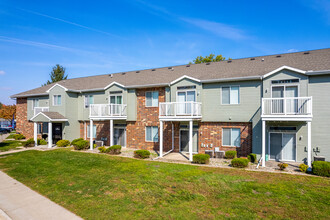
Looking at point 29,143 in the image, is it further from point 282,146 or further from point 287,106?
point 287,106

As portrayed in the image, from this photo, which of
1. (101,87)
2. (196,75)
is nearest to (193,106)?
(196,75)

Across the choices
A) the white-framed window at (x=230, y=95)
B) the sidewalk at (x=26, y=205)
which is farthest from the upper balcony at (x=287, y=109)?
the sidewalk at (x=26, y=205)

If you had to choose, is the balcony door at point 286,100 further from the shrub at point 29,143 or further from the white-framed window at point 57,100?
the shrub at point 29,143

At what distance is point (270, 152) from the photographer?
1456cm

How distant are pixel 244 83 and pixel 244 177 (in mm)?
7053

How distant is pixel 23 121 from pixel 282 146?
28.5 metres

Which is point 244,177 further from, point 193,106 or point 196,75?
point 196,75

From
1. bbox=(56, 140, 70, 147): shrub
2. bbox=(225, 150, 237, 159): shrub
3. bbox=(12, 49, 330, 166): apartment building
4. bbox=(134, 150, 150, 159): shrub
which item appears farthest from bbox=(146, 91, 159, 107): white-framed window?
bbox=(56, 140, 70, 147): shrub

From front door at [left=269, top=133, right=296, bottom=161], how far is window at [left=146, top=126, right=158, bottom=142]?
29.3ft

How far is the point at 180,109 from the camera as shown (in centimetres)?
1638

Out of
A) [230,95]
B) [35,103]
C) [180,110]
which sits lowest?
[180,110]

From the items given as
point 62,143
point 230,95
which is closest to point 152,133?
point 230,95

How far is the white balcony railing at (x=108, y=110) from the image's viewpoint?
1917 cm

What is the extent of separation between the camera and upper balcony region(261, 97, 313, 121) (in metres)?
12.3
